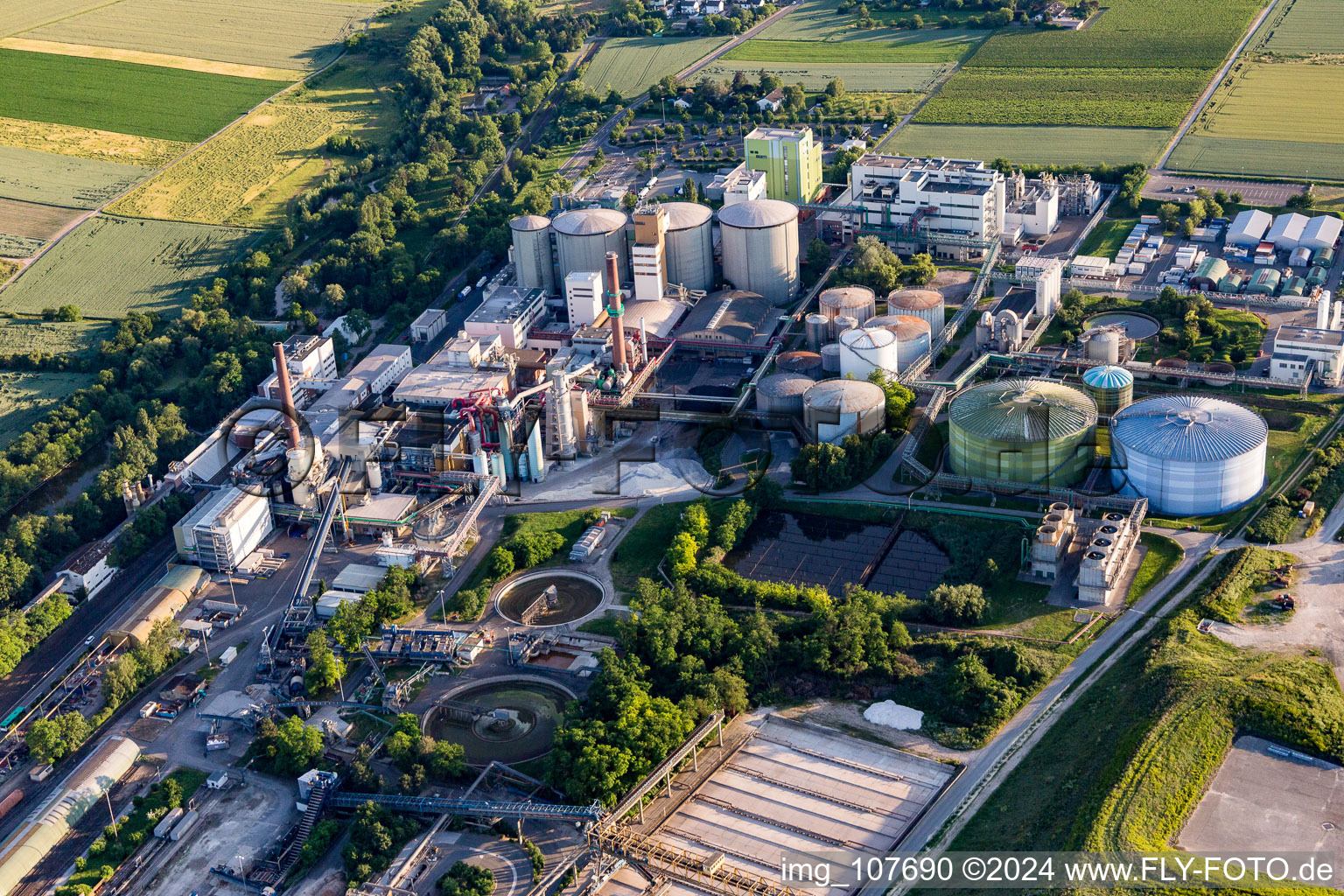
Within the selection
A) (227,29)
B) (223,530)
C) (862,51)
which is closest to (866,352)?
(223,530)

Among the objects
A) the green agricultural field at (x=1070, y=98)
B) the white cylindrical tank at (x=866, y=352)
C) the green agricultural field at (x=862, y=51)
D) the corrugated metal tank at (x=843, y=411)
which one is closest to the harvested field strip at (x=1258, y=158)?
the green agricultural field at (x=1070, y=98)

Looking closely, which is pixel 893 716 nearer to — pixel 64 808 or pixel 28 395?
pixel 64 808

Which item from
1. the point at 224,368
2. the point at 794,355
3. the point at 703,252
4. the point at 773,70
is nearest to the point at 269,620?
the point at 224,368

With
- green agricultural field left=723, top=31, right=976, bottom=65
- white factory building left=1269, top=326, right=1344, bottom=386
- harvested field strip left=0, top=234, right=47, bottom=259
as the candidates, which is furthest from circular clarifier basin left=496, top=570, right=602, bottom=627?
green agricultural field left=723, top=31, right=976, bottom=65

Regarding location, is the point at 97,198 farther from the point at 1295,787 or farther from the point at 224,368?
the point at 1295,787

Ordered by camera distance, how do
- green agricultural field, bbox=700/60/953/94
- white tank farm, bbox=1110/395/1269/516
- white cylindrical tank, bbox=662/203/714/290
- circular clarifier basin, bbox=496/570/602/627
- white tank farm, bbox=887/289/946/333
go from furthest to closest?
green agricultural field, bbox=700/60/953/94
white cylindrical tank, bbox=662/203/714/290
white tank farm, bbox=887/289/946/333
white tank farm, bbox=1110/395/1269/516
circular clarifier basin, bbox=496/570/602/627

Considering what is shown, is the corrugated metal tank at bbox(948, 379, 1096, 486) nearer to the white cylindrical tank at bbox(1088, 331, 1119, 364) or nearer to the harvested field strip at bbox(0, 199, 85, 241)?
the white cylindrical tank at bbox(1088, 331, 1119, 364)

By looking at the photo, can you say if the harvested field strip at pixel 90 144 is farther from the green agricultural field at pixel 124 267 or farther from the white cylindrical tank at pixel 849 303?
the white cylindrical tank at pixel 849 303
